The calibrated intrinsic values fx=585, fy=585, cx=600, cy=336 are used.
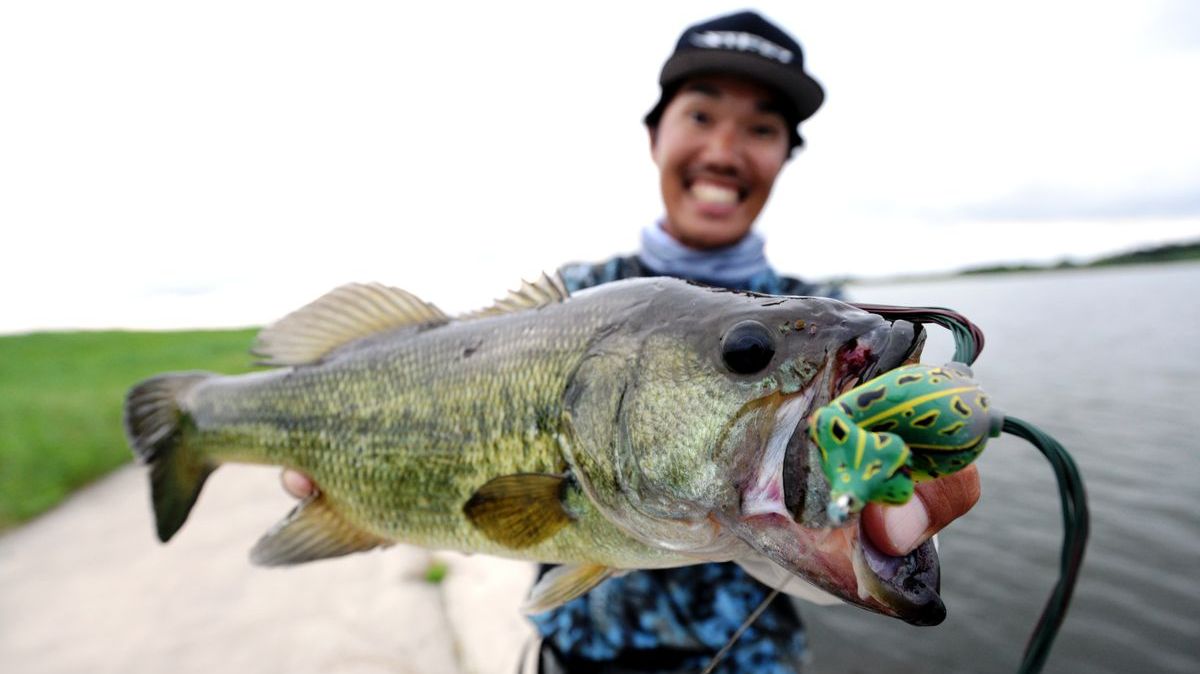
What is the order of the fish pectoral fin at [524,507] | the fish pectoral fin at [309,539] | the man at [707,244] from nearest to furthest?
1. the fish pectoral fin at [524,507]
2. the fish pectoral fin at [309,539]
3. the man at [707,244]

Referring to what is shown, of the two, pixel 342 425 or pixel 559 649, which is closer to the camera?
pixel 342 425

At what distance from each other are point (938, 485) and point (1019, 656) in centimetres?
579

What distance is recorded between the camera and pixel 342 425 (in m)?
1.86

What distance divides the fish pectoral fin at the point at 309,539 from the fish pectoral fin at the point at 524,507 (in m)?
0.65

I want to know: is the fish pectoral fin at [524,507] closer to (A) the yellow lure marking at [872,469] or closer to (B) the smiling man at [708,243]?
(A) the yellow lure marking at [872,469]

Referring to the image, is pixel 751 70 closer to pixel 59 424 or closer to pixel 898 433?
pixel 898 433

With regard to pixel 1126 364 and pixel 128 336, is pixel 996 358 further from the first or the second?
pixel 128 336

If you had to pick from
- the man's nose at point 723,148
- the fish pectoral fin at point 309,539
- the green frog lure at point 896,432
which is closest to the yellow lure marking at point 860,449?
the green frog lure at point 896,432

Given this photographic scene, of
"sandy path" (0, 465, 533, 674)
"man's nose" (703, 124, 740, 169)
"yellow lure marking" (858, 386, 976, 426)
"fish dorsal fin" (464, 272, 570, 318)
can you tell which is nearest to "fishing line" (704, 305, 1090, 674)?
"yellow lure marking" (858, 386, 976, 426)

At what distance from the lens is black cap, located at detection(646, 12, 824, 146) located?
2639 mm

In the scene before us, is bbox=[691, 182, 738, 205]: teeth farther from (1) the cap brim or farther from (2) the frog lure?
(2) the frog lure

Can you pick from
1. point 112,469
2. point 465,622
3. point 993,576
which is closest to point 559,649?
point 465,622

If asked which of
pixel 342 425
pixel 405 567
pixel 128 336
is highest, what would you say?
pixel 342 425

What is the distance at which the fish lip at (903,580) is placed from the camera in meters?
0.95
